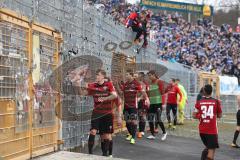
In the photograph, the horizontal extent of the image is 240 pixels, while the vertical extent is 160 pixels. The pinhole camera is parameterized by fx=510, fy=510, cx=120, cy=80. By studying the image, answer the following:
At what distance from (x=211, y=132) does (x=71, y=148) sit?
2.97 meters

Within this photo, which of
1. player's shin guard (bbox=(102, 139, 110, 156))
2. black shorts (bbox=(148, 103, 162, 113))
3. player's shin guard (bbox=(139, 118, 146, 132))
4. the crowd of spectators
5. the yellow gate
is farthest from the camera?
the crowd of spectators

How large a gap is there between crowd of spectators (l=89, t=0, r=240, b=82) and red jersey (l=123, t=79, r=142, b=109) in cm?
1891

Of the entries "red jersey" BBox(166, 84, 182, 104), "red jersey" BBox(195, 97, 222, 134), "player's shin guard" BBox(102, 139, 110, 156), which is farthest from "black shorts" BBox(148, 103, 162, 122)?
"red jersey" BBox(195, 97, 222, 134)

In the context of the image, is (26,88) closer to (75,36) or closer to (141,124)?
(75,36)

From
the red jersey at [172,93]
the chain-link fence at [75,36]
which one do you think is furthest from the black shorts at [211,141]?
the red jersey at [172,93]

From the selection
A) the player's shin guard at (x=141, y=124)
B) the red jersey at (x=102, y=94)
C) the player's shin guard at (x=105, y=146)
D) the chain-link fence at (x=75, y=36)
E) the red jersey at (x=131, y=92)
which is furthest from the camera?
the player's shin guard at (x=141, y=124)

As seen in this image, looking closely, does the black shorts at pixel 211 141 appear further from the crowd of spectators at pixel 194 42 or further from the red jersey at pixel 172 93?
the crowd of spectators at pixel 194 42

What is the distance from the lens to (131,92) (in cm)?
1330

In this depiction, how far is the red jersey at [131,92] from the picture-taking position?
524 inches

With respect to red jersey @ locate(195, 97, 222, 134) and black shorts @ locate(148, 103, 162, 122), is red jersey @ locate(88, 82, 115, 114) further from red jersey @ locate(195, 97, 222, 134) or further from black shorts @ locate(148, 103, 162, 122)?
black shorts @ locate(148, 103, 162, 122)

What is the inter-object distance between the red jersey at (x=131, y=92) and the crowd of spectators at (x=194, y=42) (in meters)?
18.9

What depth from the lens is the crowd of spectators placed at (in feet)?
116

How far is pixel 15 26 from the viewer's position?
8.20m

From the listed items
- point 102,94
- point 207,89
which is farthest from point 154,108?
point 207,89
